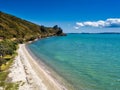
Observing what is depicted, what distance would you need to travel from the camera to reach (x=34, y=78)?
27562 millimetres

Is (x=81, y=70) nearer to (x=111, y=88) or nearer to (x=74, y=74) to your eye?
(x=74, y=74)

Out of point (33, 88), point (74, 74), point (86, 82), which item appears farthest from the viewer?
point (74, 74)

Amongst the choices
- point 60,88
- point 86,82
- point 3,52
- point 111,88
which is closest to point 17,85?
point 60,88

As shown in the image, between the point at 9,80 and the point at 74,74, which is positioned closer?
the point at 9,80

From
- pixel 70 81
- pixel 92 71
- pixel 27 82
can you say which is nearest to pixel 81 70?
pixel 92 71

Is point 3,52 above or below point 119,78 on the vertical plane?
above

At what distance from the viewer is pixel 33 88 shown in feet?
75.6

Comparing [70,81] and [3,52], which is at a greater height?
[3,52]

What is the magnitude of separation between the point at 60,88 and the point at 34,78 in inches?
205

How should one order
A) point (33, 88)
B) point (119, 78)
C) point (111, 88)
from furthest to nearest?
point (119, 78)
point (111, 88)
point (33, 88)

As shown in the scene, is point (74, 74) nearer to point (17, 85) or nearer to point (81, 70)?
point (81, 70)

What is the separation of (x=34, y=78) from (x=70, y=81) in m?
5.65

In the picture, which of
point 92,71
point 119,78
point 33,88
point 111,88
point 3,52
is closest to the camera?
point 33,88

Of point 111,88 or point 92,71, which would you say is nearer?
point 111,88
